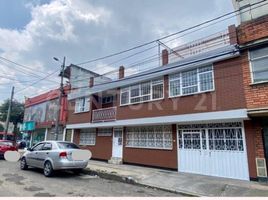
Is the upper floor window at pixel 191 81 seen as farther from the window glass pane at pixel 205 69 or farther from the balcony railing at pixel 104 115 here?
the balcony railing at pixel 104 115

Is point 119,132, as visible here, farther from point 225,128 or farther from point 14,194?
point 14,194

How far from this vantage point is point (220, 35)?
10.9 m

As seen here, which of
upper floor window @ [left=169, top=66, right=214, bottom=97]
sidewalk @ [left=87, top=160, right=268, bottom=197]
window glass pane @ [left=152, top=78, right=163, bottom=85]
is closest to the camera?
sidewalk @ [left=87, top=160, right=268, bottom=197]

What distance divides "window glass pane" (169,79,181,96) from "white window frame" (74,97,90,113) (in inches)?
324

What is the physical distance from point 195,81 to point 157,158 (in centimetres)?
500

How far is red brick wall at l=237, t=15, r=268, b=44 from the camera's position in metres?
9.04

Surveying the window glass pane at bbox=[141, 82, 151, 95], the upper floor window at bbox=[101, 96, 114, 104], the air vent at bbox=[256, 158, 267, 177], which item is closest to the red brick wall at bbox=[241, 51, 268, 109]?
the air vent at bbox=[256, 158, 267, 177]

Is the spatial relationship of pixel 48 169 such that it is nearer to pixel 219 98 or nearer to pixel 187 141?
pixel 187 141

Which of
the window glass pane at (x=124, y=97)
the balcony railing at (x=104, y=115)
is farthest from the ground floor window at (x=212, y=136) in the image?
the balcony railing at (x=104, y=115)

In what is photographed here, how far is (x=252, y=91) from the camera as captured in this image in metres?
8.98

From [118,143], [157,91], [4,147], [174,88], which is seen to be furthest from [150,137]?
[4,147]

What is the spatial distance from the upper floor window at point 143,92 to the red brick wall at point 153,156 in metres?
2.32

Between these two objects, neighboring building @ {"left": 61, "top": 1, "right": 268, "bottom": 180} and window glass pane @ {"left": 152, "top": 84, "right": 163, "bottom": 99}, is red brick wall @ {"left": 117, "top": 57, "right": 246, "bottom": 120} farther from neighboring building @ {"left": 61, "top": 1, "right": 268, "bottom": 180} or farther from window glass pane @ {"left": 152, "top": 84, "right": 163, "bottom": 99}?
window glass pane @ {"left": 152, "top": 84, "right": 163, "bottom": 99}

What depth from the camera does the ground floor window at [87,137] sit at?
56.8 feet
